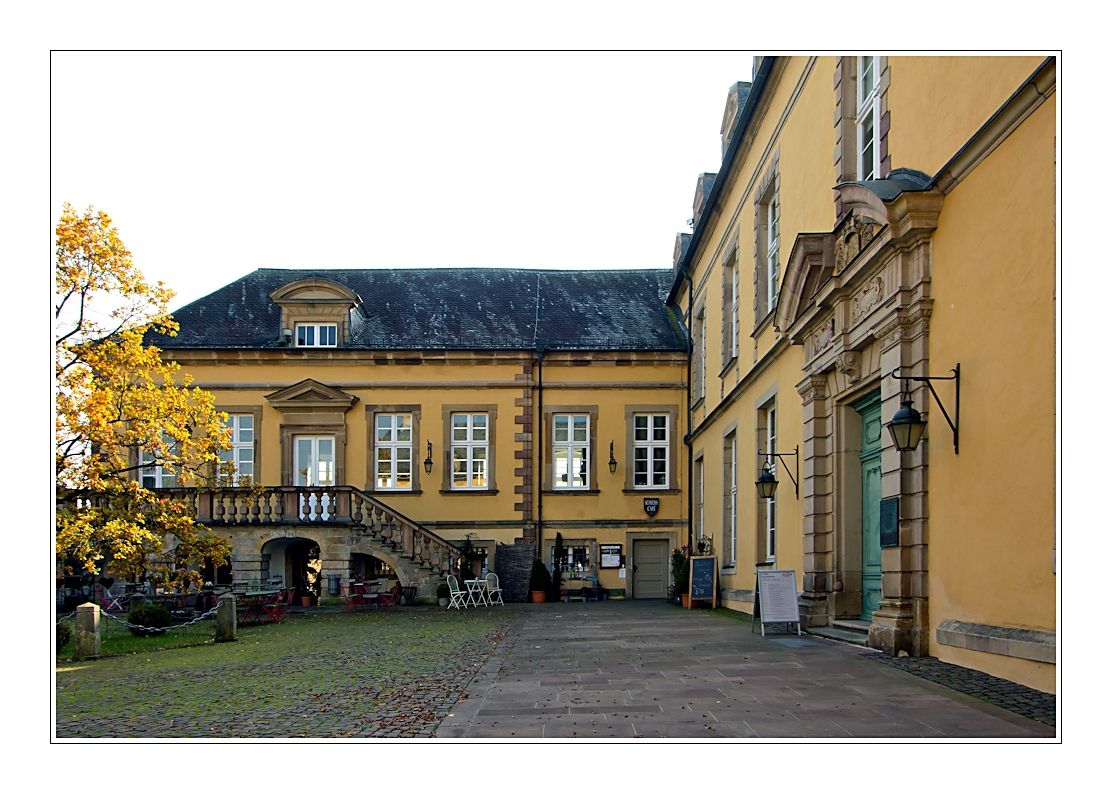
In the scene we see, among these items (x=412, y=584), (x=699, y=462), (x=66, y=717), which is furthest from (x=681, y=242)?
(x=66, y=717)

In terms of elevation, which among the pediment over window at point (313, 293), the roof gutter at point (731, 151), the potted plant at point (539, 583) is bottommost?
the potted plant at point (539, 583)

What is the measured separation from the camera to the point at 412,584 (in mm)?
23750

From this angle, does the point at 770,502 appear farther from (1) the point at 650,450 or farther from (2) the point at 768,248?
(1) the point at 650,450

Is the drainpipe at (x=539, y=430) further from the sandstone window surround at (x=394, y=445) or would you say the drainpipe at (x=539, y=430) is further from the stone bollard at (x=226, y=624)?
the stone bollard at (x=226, y=624)

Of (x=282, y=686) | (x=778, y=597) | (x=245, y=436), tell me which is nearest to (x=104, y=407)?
(x=282, y=686)

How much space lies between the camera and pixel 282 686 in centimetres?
924

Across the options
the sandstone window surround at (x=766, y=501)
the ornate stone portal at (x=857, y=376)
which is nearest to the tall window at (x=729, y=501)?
the sandstone window surround at (x=766, y=501)

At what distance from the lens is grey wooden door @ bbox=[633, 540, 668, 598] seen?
2664 centimetres

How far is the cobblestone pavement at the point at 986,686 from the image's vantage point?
6.54m

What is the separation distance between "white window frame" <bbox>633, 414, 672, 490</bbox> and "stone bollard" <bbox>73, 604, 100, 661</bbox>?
16051mm

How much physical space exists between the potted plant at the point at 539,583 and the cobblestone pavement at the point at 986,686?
16.2m

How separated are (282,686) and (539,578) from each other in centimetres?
1620
